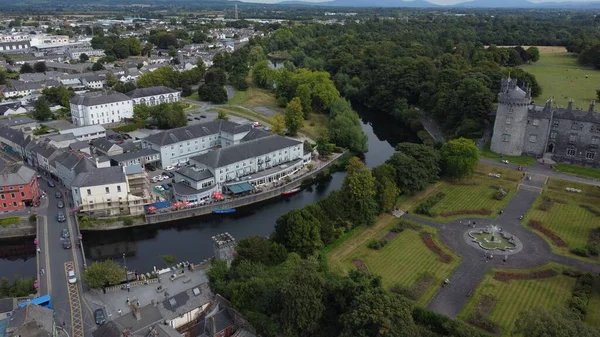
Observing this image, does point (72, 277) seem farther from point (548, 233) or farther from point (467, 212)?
point (548, 233)

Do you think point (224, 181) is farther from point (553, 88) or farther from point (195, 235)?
point (553, 88)

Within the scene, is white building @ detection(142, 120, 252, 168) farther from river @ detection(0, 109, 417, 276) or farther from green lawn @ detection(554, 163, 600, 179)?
green lawn @ detection(554, 163, 600, 179)

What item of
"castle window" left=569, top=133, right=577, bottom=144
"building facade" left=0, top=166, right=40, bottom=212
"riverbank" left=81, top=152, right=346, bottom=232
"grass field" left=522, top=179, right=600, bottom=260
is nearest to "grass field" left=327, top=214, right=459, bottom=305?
"grass field" left=522, top=179, right=600, bottom=260

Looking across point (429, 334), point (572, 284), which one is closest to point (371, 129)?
point (572, 284)

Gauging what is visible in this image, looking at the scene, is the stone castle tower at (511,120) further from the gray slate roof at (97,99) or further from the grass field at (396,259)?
the gray slate roof at (97,99)

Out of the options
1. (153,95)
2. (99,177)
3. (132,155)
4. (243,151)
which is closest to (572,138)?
(243,151)

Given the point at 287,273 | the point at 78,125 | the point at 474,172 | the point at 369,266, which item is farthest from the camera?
the point at 78,125

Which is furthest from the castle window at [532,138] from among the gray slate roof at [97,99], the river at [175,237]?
the gray slate roof at [97,99]
